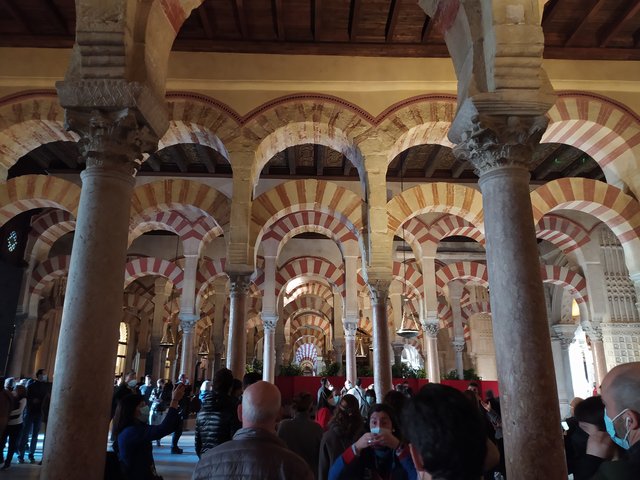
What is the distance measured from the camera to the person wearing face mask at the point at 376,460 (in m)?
1.69

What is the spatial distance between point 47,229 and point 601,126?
9.43 metres

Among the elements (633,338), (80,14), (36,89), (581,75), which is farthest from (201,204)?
(633,338)

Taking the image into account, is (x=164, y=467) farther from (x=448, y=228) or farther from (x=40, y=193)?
(x=448, y=228)

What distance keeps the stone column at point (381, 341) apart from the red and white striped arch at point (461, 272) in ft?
17.3

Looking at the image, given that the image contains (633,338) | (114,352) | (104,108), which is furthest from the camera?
(633,338)

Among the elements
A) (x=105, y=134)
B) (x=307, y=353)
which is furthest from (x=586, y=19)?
(x=307, y=353)

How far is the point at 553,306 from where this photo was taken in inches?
493

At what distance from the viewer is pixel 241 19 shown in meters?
5.51

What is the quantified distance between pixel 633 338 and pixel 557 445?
7.98 metres

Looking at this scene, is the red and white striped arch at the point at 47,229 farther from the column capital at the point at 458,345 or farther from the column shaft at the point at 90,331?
the column capital at the point at 458,345

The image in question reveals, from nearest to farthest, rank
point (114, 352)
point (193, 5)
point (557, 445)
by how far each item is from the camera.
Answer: point (557, 445) < point (114, 352) < point (193, 5)

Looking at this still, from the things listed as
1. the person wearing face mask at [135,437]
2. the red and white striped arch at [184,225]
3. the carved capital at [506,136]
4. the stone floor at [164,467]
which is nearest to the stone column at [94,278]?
the person wearing face mask at [135,437]

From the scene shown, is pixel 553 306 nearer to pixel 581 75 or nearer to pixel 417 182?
pixel 417 182

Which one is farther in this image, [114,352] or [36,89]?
[36,89]
